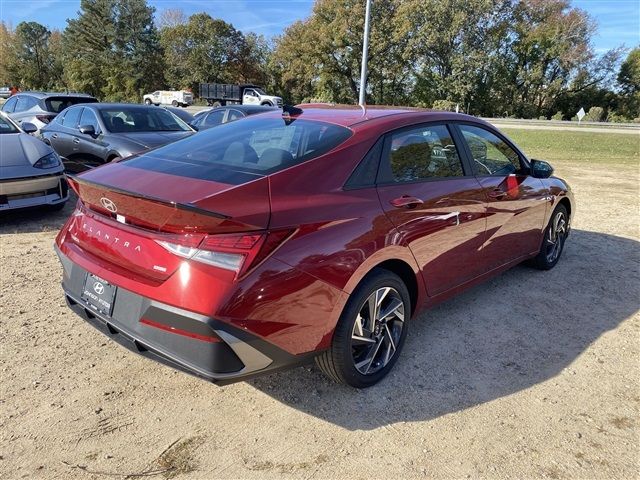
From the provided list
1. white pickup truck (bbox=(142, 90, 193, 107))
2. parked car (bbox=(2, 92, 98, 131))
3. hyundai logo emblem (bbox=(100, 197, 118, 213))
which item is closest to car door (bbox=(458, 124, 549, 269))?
hyundai logo emblem (bbox=(100, 197, 118, 213))

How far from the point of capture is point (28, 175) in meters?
5.80

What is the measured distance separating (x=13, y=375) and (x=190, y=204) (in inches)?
69.7

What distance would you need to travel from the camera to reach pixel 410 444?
8.13ft

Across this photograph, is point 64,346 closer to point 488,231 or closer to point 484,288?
point 488,231

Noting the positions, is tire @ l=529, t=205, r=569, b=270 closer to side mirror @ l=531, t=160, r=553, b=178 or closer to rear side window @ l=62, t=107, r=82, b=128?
side mirror @ l=531, t=160, r=553, b=178

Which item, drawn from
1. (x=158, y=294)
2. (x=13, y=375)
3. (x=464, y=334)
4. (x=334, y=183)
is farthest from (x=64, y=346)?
(x=464, y=334)

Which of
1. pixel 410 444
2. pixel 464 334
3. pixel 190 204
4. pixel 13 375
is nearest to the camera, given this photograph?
pixel 190 204

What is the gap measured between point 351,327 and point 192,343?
876 mm

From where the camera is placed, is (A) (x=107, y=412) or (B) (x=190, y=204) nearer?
(B) (x=190, y=204)

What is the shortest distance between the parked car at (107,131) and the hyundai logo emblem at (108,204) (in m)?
4.87

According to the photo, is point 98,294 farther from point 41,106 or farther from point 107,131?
point 41,106

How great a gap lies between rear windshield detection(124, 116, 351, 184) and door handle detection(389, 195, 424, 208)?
0.49 m

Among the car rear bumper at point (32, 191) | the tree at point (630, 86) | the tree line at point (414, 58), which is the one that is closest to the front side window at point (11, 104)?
the car rear bumper at point (32, 191)

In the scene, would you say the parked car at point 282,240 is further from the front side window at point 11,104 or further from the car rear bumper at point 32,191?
the front side window at point 11,104
